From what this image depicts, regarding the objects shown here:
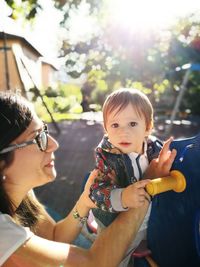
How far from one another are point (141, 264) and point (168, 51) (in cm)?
1055

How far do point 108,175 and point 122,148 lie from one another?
0.13 m

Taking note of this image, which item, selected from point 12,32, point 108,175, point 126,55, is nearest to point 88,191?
point 108,175

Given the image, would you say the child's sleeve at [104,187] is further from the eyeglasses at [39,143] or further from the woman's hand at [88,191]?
the eyeglasses at [39,143]

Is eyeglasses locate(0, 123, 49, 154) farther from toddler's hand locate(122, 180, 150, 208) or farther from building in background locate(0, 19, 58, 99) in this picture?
building in background locate(0, 19, 58, 99)

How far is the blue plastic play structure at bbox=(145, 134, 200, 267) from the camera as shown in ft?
4.94

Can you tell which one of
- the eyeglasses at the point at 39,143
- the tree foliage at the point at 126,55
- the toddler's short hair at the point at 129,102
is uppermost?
the toddler's short hair at the point at 129,102

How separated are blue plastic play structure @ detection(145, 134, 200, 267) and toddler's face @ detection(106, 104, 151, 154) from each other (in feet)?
0.58

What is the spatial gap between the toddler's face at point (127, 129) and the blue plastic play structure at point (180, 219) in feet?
0.58

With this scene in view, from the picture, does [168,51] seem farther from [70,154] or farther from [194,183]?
[194,183]

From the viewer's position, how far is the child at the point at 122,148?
165cm

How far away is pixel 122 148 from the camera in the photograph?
168cm

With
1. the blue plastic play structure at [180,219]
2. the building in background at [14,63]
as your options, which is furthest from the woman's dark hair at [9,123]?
the building in background at [14,63]

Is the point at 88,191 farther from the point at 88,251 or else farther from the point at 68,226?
the point at 88,251

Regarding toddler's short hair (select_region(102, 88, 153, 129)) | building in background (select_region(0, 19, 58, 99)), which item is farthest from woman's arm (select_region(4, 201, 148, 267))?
building in background (select_region(0, 19, 58, 99))
